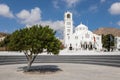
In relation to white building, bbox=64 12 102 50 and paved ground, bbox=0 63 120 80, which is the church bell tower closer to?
white building, bbox=64 12 102 50

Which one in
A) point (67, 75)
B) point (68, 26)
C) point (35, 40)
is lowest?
point (67, 75)

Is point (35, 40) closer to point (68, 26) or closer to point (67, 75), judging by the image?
point (67, 75)

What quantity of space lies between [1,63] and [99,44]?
Result: 6716 cm

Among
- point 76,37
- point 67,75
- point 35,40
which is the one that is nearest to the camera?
point 67,75

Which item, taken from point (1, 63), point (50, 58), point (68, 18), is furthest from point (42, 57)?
point (68, 18)

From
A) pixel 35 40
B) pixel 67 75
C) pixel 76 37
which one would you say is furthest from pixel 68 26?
pixel 67 75

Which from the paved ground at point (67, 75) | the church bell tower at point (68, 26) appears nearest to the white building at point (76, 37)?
the church bell tower at point (68, 26)

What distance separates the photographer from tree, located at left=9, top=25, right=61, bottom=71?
89.9 feet

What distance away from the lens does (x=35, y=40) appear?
2712 cm

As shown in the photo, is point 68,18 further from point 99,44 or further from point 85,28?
point 99,44

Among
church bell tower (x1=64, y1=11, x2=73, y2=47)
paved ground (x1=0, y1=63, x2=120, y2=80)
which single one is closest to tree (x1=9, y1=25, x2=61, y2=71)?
paved ground (x1=0, y1=63, x2=120, y2=80)

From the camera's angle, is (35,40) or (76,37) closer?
(35,40)

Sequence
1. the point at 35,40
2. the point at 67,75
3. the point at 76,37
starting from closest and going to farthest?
the point at 67,75 < the point at 35,40 < the point at 76,37

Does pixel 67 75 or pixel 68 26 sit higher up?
pixel 68 26
